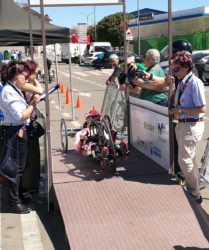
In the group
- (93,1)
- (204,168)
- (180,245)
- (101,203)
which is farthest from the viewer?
(93,1)

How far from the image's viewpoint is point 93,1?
787 centimetres

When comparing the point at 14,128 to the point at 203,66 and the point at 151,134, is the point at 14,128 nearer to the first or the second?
the point at 151,134

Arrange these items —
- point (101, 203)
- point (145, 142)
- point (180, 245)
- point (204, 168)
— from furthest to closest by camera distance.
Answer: point (145, 142) < point (101, 203) < point (204, 168) < point (180, 245)

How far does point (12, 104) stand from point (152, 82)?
71.4 inches

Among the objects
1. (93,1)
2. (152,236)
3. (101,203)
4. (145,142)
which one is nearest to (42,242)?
(101,203)

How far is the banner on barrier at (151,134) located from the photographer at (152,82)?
0.20 meters

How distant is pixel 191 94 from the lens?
5207 millimetres

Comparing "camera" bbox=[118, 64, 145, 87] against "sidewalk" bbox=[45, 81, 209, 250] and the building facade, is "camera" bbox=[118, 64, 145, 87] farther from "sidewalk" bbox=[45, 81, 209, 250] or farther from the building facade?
the building facade

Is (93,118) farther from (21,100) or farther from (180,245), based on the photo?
(180,245)

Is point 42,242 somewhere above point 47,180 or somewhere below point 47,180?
below

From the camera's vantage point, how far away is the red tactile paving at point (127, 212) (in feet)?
14.3

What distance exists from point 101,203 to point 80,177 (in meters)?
0.97

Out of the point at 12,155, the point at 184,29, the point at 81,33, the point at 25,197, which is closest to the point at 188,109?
the point at 12,155

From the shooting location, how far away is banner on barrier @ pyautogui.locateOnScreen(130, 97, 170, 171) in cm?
599
